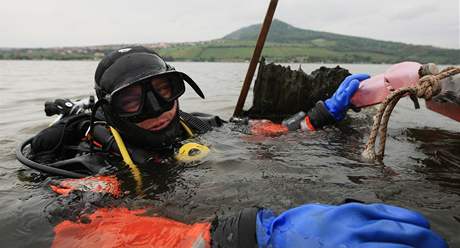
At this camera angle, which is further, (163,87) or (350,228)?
(163,87)

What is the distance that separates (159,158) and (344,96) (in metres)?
2.36

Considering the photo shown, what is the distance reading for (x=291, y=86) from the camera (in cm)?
639

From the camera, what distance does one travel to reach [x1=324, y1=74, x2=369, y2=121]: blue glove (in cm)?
443

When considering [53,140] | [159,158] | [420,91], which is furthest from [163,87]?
[420,91]

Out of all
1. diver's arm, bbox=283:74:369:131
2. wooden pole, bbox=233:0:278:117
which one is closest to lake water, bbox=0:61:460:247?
diver's arm, bbox=283:74:369:131

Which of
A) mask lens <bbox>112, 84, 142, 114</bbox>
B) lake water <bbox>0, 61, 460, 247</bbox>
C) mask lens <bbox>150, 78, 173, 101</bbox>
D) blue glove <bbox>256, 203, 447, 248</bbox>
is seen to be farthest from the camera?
mask lens <bbox>150, 78, 173, 101</bbox>

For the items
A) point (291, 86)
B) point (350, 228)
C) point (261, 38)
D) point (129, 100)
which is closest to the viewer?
point (350, 228)

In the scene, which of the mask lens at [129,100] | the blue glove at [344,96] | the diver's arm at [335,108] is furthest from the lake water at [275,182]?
the mask lens at [129,100]

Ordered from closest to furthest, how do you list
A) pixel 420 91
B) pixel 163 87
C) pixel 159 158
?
pixel 420 91 < pixel 163 87 < pixel 159 158

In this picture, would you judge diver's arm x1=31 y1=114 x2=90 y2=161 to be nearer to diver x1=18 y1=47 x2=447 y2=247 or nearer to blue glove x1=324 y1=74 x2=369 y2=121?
diver x1=18 y1=47 x2=447 y2=247

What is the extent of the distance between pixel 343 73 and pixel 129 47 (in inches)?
159

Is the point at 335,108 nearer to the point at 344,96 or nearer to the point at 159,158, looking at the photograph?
the point at 344,96

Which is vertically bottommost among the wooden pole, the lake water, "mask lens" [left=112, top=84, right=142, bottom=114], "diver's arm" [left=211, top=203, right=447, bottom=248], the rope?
the lake water

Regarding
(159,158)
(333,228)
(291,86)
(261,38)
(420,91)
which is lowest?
(159,158)
